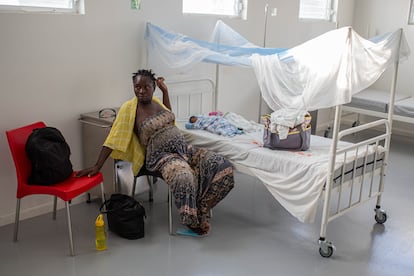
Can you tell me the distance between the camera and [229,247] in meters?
3.14

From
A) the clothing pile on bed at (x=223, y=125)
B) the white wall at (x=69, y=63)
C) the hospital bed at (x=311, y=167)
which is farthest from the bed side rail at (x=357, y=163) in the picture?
the white wall at (x=69, y=63)

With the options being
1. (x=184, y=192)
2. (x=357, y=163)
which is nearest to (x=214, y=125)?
(x=184, y=192)

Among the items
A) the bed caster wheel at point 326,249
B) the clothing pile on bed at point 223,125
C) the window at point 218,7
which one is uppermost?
the window at point 218,7

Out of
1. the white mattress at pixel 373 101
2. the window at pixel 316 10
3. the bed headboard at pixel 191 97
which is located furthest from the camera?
the window at pixel 316 10

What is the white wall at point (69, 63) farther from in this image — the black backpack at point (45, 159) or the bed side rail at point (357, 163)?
the bed side rail at point (357, 163)

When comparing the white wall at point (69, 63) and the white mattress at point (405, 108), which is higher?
the white wall at point (69, 63)

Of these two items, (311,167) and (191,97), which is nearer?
(311,167)

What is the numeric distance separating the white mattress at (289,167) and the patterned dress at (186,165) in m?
0.15

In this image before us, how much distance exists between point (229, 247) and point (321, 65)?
1371mm

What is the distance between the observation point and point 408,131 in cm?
632

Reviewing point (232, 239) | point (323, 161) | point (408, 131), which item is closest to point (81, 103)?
point (232, 239)

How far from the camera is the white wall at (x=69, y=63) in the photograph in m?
3.22

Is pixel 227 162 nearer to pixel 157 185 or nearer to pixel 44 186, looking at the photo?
pixel 157 185

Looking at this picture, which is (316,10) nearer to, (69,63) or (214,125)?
(214,125)
